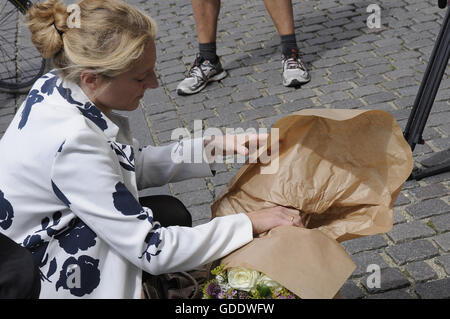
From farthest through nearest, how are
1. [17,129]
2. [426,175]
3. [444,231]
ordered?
[426,175], [444,231], [17,129]

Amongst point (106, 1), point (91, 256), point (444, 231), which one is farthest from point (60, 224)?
point (444, 231)

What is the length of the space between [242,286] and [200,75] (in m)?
3.50

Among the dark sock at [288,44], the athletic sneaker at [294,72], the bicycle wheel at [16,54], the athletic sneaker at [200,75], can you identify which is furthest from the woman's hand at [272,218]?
the bicycle wheel at [16,54]

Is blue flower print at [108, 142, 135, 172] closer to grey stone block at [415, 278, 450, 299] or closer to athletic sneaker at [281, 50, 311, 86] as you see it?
grey stone block at [415, 278, 450, 299]

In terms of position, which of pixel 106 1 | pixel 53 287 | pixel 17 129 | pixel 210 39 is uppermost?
pixel 106 1

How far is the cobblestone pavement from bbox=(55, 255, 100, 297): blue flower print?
147cm

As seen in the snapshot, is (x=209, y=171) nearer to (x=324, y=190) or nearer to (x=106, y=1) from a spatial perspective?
(x=324, y=190)

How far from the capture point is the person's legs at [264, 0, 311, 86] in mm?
4805

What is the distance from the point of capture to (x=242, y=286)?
171cm

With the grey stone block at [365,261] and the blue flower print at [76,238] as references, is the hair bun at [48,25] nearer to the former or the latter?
the blue flower print at [76,238]

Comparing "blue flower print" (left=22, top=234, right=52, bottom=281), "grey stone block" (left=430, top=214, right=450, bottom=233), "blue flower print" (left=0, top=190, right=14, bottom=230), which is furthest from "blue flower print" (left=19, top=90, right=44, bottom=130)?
"grey stone block" (left=430, top=214, right=450, bottom=233)

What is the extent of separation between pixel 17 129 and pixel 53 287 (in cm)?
52

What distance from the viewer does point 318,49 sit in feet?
17.6

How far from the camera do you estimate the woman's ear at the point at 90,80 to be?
1.89 m
